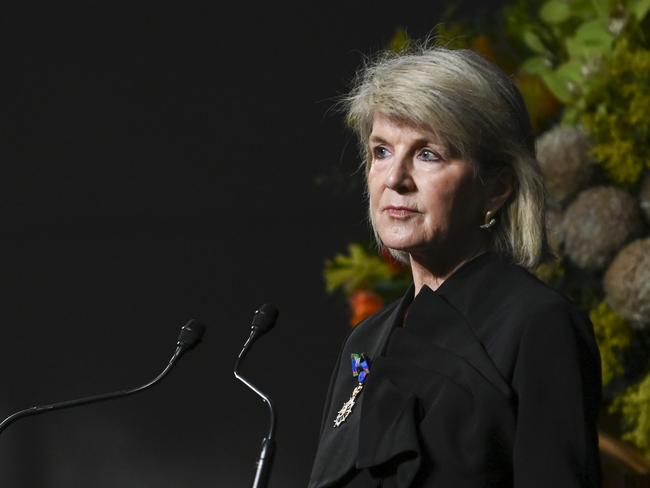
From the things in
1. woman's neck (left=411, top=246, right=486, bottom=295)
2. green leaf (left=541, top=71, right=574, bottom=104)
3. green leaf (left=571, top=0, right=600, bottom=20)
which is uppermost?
green leaf (left=571, top=0, right=600, bottom=20)

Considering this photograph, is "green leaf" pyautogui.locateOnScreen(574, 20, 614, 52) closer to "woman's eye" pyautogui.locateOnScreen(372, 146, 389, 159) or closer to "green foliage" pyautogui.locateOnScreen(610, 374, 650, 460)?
"green foliage" pyautogui.locateOnScreen(610, 374, 650, 460)

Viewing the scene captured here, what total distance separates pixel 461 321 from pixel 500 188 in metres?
0.14

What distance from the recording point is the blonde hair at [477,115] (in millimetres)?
1215

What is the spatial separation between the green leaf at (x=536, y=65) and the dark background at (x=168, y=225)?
0.90m

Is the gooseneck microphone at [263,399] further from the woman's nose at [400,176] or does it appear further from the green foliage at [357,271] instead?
the green foliage at [357,271]

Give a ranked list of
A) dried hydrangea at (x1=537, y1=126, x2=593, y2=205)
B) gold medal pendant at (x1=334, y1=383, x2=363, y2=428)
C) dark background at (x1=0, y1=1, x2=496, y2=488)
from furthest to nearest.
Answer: dark background at (x1=0, y1=1, x2=496, y2=488)
dried hydrangea at (x1=537, y1=126, x2=593, y2=205)
gold medal pendant at (x1=334, y1=383, x2=363, y2=428)

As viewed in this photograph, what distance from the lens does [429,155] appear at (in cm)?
123

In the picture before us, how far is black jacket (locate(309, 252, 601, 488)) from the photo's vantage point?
42.7 inches

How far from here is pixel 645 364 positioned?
1965 mm

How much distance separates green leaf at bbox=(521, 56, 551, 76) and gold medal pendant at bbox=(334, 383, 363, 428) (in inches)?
36.8

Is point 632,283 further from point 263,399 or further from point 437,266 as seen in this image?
point 263,399

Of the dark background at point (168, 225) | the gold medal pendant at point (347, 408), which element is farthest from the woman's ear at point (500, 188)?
the dark background at point (168, 225)

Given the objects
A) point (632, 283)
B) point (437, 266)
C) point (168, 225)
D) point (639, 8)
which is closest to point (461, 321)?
point (437, 266)

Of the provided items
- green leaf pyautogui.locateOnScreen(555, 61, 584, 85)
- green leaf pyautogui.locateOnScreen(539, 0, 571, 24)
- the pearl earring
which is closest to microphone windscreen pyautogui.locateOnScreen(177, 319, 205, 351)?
the pearl earring
